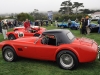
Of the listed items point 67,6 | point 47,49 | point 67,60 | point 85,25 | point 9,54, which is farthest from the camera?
point 67,6

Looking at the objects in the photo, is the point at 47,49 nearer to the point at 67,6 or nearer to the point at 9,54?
the point at 9,54

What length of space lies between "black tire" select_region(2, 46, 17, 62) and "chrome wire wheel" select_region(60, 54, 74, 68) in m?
1.98

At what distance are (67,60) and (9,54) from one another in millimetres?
2472

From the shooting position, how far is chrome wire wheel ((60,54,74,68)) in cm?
570

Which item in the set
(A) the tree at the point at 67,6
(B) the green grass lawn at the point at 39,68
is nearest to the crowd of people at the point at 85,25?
(B) the green grass lawn at the point at 39,68

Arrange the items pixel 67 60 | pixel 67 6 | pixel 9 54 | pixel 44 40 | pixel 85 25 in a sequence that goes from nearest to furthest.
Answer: pixel 67 60
pixel 44 40
pixel 9 54
pixel 85 25
pixel 67 6

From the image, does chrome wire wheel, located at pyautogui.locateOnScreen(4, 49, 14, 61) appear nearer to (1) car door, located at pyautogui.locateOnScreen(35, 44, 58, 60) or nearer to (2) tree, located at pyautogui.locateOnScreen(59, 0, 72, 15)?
(1) car door, located at pyautogui.locateOnScreen(35, 44, 58, 60)

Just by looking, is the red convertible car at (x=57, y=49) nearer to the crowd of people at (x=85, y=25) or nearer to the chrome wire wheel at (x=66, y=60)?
the chrome wire wheel at (x=66, y=60)

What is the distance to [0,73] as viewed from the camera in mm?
5793

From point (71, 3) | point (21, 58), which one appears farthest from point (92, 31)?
point (71, 3)

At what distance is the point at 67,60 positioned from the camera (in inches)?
226

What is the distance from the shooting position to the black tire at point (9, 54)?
679 cm

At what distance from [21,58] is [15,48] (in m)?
0.76

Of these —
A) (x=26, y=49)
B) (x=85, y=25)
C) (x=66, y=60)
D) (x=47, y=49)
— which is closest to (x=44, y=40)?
(x=47, y=49)
